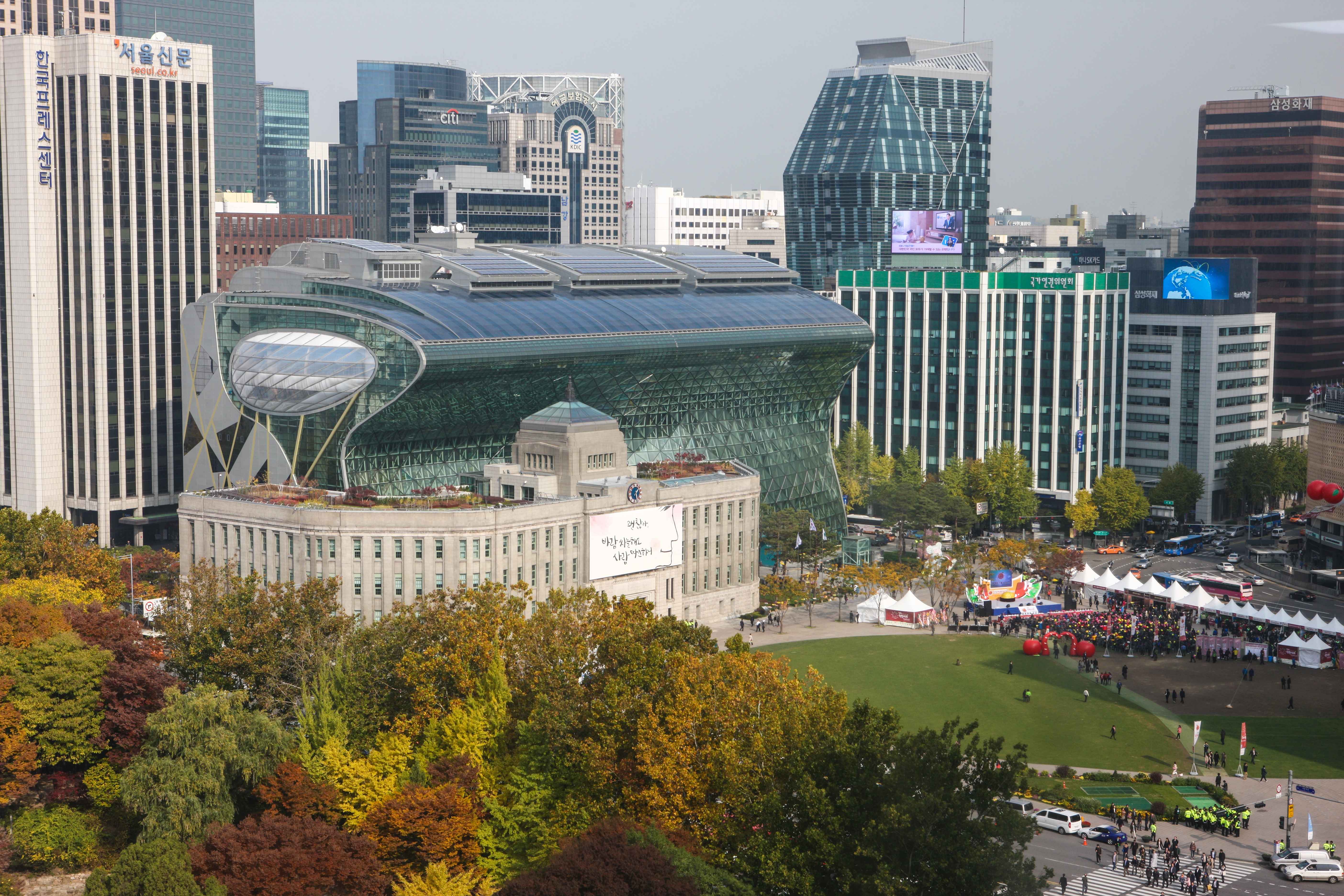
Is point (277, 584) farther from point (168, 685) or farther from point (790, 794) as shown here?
point (790, 794)

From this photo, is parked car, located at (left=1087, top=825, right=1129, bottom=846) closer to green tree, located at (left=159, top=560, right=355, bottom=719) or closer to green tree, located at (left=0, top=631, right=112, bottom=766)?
green tree, located at (left=159, top=560, right=355, bottom=719)

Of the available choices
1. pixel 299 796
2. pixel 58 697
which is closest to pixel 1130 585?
pixel 299 796

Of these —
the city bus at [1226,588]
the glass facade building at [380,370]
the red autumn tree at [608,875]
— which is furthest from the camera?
the city bus at [1226,588]

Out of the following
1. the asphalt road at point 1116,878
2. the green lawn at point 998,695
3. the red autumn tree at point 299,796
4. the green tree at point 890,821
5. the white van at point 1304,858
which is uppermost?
the green tree at point 890,821

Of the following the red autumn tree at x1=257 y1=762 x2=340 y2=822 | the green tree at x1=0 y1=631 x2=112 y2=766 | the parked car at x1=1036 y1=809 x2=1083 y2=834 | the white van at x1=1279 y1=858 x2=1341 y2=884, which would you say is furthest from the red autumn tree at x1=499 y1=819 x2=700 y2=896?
the green tree at x1=0 y1=631 x2=112 y2=766

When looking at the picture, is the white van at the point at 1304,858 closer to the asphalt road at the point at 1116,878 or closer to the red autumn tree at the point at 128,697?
the asphalt road at the point at 1116,878

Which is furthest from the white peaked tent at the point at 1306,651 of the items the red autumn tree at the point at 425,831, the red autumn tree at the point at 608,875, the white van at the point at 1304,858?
the red autumn tree at the point at 608,875

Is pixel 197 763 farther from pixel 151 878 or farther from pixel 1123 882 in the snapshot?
pixel 1123 882
